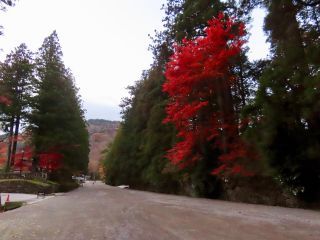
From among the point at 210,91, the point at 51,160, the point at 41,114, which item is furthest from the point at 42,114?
the point at 210,91

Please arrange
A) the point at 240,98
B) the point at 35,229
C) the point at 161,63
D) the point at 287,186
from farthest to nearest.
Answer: the point at 161,63 < the point at 240,98 < the point at 287,186 < the point at 35,229

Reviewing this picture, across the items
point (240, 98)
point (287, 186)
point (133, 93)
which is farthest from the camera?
point (133, 93)

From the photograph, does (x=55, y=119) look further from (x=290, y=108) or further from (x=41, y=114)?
(x=290, y=108)

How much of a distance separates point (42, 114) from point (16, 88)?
7.42m

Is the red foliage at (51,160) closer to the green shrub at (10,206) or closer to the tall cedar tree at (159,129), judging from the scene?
the tall cedar tree at (159,129)

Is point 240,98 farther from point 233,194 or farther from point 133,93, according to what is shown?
point 133,93

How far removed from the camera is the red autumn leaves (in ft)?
79.6

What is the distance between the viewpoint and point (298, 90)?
17188 mm

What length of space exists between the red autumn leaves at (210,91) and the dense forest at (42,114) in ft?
61.1

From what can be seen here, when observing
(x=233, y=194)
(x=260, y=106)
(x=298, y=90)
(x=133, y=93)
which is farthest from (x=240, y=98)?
(x=133, y=93)

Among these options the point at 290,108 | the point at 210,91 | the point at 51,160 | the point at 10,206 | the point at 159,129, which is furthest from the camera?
the point at 51,160

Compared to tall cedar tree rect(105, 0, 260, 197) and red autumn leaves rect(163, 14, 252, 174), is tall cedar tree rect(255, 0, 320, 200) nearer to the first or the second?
red autumn leaves rect(163, 14, 252, 174)

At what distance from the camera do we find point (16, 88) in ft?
155

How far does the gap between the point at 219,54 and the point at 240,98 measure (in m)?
4.79
